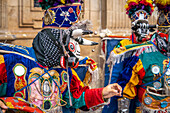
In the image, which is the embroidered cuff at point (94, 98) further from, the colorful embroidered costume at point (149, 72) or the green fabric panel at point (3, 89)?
the colorful embroidered costume at point (149, 72)

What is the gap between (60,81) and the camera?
2.61 m

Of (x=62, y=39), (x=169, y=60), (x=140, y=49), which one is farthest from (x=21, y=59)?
(x=169, y=60)

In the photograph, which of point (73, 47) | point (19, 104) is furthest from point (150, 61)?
point (19, 104)

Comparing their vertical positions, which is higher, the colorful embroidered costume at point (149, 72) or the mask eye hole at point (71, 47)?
the mask eye hole at point (71, 47)

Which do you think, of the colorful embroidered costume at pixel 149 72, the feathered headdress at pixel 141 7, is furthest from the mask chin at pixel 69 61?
the feathered headdress at pixel 141 7

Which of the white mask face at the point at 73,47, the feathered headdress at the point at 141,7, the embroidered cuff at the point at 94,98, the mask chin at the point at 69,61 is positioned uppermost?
the feathered headdress at the point at 141,7

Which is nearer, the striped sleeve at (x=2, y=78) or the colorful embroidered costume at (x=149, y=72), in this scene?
the striped sleeve at (x=2, y=78)

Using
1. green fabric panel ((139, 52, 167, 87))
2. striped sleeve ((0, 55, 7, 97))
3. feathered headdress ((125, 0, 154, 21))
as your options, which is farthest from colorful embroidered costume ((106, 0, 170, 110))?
striped sleeve ((0, 55, 7, 97))

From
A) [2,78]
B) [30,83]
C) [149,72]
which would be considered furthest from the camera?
[149,72]

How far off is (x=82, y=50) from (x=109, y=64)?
1.09 meters

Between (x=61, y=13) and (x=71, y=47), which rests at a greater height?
(x=61, y=13)

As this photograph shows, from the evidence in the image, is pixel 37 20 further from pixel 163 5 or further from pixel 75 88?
pixel 75 88

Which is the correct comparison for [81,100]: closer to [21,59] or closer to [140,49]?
[21,59]

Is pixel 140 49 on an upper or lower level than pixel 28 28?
lower
